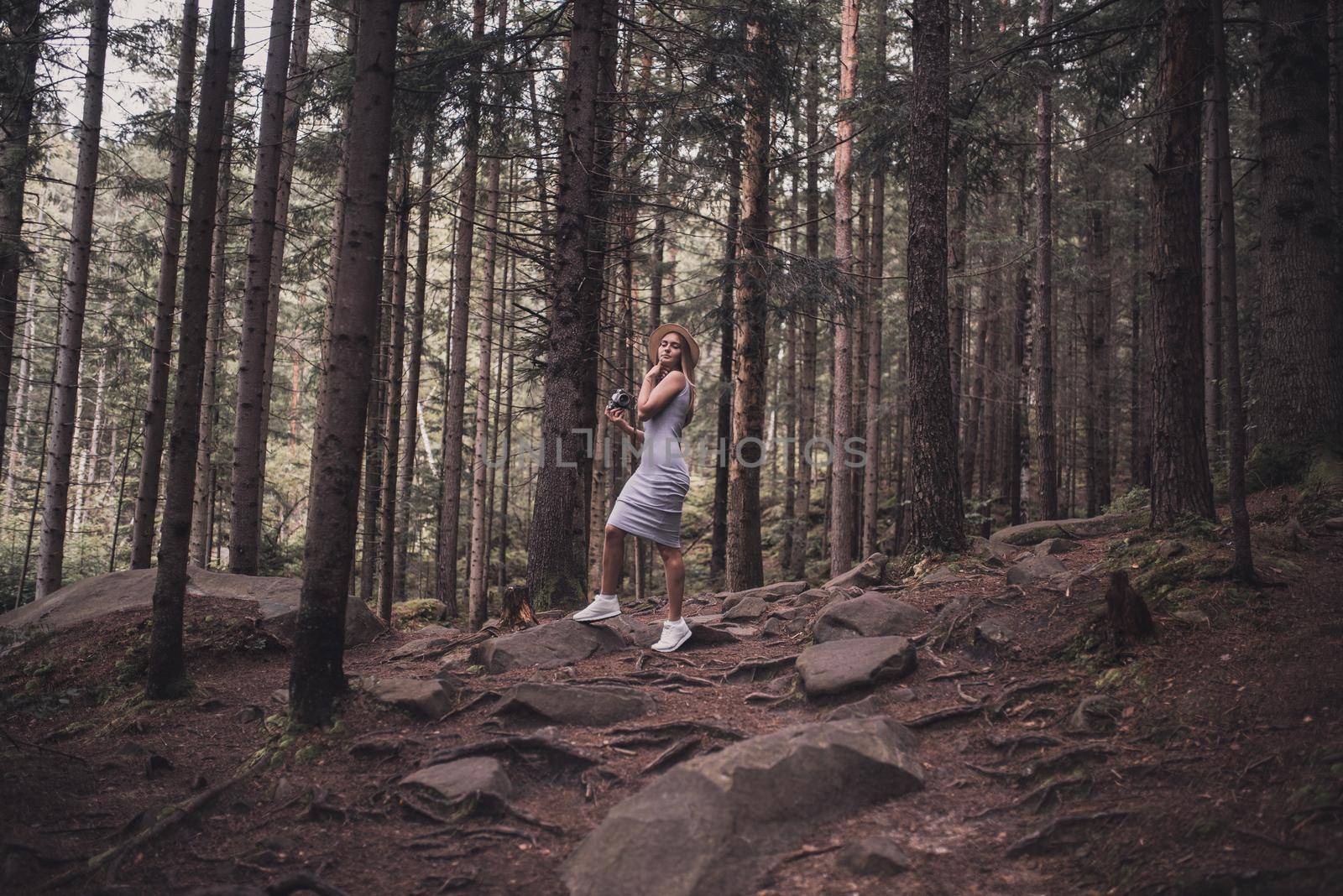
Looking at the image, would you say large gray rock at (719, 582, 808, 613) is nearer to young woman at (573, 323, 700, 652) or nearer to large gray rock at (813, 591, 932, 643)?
large gray rock at (813, 591, 932, 643)

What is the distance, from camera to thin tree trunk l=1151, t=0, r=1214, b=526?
20.2 ft

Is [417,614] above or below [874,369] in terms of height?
below

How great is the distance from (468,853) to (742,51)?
28.9ft

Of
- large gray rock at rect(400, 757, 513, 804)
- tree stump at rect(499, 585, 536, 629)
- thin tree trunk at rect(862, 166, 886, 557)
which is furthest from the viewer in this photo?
thin tree trunk at rect(862, 166, 886, 557)

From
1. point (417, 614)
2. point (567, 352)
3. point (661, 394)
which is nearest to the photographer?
point (661, 394)

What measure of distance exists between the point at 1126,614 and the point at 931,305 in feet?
14.0

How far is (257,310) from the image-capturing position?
9273mm

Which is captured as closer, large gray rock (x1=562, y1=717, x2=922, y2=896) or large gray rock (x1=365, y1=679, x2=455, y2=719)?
large gray rock (x1=562, y1=717, x2=922, y2=896)

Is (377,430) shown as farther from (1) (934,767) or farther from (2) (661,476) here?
(1) (934,767)

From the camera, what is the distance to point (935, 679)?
5.01 m

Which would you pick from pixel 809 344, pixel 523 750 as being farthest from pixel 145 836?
pixel 809 344

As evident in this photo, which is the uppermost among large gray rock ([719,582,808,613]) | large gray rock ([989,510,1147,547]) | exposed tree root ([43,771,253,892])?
large gray rock ([989,510,1147,547])

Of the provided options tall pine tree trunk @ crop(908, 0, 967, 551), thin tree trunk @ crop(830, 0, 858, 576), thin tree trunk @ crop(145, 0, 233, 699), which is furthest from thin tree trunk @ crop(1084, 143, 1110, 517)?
thin tree trunk @ crop(145, 0, 233, 699)

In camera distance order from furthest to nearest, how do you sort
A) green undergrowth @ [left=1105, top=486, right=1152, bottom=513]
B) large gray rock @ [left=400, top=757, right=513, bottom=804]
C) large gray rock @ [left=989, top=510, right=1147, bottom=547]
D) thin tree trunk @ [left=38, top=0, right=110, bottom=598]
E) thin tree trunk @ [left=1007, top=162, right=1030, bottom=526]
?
thin tree trunk @ [left=1007, top=162, right=1030, bottom=526] < green undergrowth @ [left=1105, top=486, right=1152, bottom=513] < thin tree trunk @ [left=38, top=0, right=110, bottom=598] < large gray rock @ [left=989, top=510, right=1147, bottom=547] < large gray rock @ [left=400, top=757, right=513, bottom=804]
